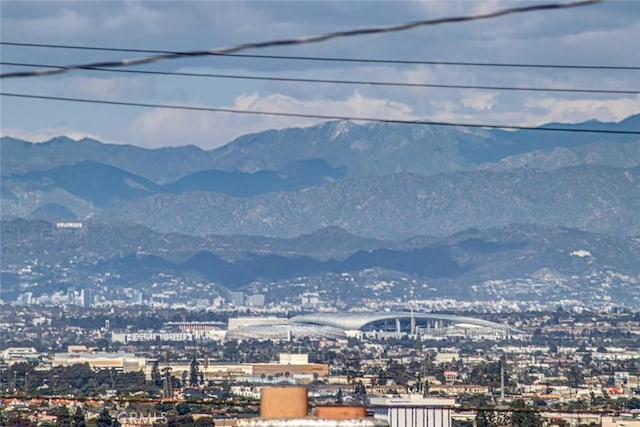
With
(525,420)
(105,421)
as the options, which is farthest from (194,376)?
(525,420)

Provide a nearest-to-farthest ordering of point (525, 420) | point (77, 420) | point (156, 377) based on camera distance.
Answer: point (77, 420) < point (525, 420) < point (156, 377)

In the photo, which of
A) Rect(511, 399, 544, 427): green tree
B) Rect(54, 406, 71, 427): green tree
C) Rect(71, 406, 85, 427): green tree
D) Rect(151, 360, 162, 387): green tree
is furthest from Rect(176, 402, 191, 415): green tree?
Rect(151, 360, 162, 387): green tree

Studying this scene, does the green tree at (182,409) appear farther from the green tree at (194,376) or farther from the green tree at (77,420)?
the green tree at (194,376)

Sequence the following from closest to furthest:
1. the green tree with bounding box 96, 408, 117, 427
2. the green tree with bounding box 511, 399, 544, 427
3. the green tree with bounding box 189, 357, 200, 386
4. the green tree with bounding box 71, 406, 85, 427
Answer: the green tree with bounding box 71, 406, 85, 427
the green tree with bounding box 511, 399, 544, 427
the green tree with bounding box 96, 408, 117, 427
the green tree with bounding box 189, 357, 200, 386

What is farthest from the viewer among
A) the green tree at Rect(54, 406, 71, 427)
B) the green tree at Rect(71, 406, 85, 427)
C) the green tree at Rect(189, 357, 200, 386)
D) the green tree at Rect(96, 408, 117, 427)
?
the green tree at Rect(189, 357, 200, 386)

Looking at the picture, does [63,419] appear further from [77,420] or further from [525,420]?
[525,420]

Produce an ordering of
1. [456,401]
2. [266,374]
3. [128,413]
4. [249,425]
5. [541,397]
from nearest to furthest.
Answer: [249,425], [128,413], [456,401], [541,397], [266,374]

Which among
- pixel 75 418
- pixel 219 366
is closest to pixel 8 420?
pixel 75 418

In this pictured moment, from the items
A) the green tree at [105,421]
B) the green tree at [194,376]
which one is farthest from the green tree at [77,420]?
the green tree at [194,376]

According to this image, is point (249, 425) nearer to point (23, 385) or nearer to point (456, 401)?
point (456, 401)

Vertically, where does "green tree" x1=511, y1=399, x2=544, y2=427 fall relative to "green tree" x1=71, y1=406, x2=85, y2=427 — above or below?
above

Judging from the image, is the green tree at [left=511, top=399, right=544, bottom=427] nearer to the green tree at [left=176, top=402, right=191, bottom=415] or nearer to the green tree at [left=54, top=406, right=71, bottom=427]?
the green tree at [left=54, top=406, right=71, bottom=427]
